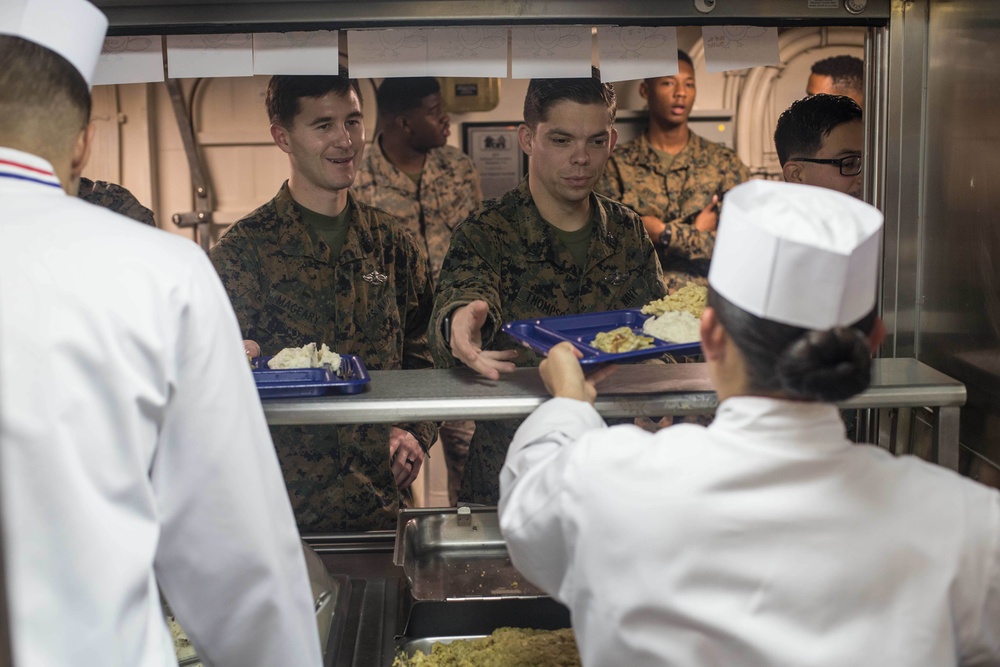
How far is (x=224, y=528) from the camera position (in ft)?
3.98

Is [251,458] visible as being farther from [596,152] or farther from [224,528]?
[596,152]

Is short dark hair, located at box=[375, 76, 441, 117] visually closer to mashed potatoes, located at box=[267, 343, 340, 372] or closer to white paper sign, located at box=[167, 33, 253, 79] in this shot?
white paper sign, located at box=[167, 33, 253, 79]

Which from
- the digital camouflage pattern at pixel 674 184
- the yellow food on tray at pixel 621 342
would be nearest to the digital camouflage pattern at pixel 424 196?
the digital camouflage pattern at pixel 674 184

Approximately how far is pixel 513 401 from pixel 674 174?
2.72 m

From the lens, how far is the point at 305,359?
178cm

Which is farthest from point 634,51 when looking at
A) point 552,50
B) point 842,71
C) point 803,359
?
point 842,71

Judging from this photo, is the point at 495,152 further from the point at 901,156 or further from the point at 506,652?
the point at 506,652

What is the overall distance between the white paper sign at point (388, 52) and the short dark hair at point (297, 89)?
0.67 m

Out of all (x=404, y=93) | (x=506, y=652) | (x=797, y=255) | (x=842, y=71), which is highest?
(x=842, y=71)

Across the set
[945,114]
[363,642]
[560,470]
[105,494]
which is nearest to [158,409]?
[105,494]

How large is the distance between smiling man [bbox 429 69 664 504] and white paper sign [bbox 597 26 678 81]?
48 cm

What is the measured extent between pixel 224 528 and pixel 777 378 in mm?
730

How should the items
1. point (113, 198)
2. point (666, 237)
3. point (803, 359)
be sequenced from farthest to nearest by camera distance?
point (666, 237)
point (113, 198)
point (803, 359)

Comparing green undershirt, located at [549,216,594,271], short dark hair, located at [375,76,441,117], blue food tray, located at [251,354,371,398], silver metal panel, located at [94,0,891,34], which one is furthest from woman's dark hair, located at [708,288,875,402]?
short dark hair, located at [375,76,441,117]
